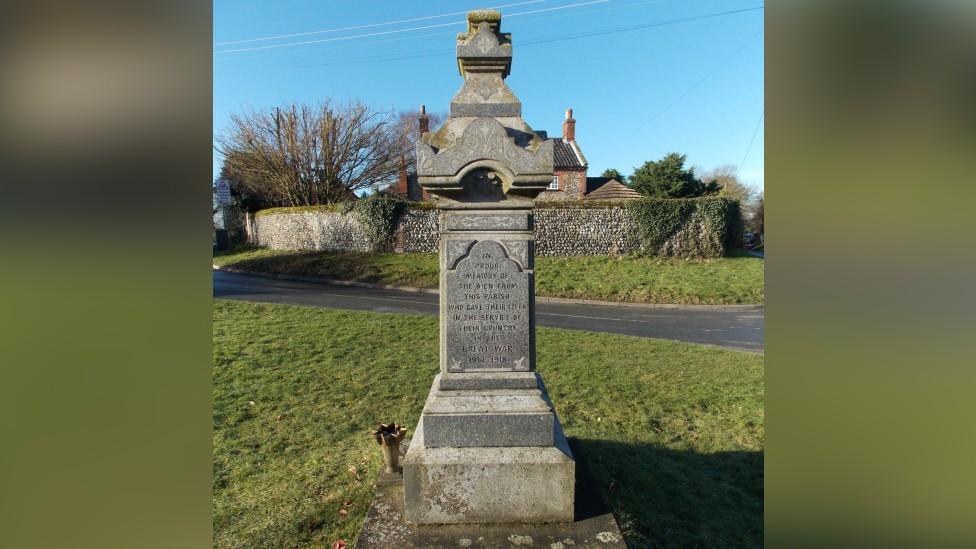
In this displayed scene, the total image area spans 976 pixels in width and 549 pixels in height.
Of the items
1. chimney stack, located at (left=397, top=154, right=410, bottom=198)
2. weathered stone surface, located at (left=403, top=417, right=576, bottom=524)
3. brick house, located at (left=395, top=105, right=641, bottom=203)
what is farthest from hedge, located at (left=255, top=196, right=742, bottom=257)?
weathered stone surface, located at (left=403, top=417, right=576, bottom=524)

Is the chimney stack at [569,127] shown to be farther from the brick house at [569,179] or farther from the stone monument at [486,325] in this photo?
the stone monument at [486,325]

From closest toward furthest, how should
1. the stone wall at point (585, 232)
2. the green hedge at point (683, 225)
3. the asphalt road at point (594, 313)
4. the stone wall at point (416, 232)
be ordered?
the asphalt road at point (594, 313), the green hedge at point (683, 225), the stone wall at point (585, 232), the stone wall at point (416, 232)

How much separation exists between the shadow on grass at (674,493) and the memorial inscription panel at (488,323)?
48.8 inches

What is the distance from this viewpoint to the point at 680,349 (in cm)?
950

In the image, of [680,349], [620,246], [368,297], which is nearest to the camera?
[680,349]

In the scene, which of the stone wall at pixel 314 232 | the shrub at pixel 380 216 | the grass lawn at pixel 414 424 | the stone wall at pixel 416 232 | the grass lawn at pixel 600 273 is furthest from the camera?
the stone wall at pixel 314 232

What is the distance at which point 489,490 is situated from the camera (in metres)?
3.22

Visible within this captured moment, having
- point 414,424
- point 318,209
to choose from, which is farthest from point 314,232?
point 414,424

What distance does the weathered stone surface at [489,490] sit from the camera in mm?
3195

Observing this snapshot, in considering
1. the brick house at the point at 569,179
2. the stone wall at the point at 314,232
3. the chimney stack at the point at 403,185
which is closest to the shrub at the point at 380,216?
the stone wall at the point at 314,232
